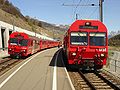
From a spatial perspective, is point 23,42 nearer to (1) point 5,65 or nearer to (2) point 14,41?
(2) point 14,41

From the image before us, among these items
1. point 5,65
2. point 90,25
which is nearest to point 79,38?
point 90,25

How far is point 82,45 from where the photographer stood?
18.5 meters

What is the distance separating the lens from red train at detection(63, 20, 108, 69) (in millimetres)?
18391

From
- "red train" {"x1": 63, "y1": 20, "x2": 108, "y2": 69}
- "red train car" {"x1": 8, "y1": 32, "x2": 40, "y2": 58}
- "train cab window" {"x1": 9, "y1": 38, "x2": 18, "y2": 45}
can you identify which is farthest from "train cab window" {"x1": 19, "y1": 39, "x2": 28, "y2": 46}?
"red train" {"x1": 63, "y1": 20, "x2": 108, "y2": 69}

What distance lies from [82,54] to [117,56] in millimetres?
9003

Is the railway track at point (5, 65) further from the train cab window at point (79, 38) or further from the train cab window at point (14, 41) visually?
the train cab window at point (79, 38)

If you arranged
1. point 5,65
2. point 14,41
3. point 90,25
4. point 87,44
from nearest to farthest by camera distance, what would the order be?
1. point 87,44
2. point 90,25
3. point 5,65
4. point 14,41

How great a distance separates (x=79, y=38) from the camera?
18641 millimetres

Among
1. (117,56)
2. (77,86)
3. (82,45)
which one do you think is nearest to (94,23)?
(82,45)

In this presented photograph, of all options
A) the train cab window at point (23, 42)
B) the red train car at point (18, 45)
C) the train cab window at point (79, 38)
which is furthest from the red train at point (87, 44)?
the train cab window at point (23, 42)

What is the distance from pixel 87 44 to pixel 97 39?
2.49ft

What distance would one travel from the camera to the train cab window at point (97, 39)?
18484 millimetres

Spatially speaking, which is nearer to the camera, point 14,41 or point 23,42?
point 23,42

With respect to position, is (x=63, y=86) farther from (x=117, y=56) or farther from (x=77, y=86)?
(x=117, y=56)
